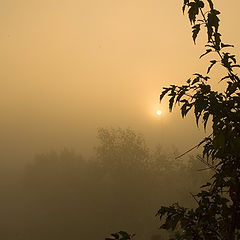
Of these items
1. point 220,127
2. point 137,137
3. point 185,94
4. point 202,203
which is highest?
point 137,137

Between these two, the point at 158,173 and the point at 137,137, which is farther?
the point at 137,137

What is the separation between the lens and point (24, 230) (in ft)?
146

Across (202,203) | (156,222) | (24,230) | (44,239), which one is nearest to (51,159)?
(24,230)

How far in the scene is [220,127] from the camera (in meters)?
2.80

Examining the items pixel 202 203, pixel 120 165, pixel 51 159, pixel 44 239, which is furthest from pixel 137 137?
pixel 202 203

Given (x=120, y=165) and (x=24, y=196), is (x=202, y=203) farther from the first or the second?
(x=24, y=196)

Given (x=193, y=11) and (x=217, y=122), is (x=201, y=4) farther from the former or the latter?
(x=217, y=122)

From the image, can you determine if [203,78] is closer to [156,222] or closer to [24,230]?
[156,222]

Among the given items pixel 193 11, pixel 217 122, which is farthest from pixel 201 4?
pixel 217 122

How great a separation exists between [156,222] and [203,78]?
1415 inches

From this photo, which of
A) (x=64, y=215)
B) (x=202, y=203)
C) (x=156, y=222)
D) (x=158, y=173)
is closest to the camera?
→ (x=202, y=203)

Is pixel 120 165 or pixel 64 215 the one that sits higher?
pixel 120 165

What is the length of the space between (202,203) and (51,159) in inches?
2127

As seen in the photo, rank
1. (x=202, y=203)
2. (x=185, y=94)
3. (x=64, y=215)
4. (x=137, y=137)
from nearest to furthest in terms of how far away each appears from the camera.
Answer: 1. (x=185, y=94)
2. (x=202, y=203)
3. (x=64, y=215)
4. (x=137, y=137)
